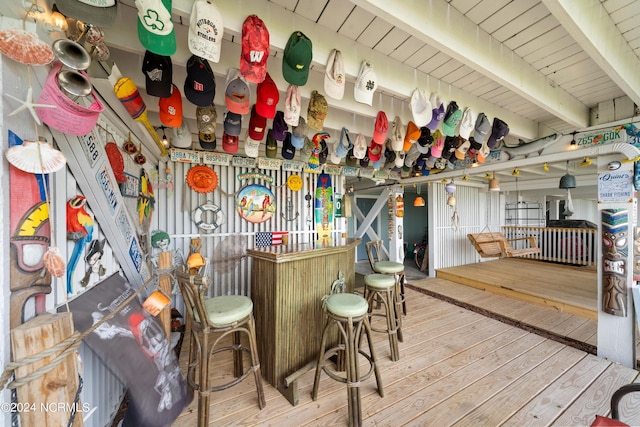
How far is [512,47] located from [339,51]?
161cm

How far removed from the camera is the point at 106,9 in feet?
3.34

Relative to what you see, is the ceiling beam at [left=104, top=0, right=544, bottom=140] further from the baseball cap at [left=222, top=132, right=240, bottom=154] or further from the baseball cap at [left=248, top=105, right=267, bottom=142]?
the baseball cap at [left=222, top=132, right=240, bottom=154]

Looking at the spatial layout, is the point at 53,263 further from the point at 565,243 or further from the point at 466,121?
the point at 565,243

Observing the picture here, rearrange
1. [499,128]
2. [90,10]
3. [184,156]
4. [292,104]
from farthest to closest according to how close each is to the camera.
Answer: [184,156], [499,128], [292,104], [90,10]

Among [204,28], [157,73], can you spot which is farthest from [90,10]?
[157,73]

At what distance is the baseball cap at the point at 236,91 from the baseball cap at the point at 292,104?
13.6 inches

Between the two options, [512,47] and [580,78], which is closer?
[512,47]

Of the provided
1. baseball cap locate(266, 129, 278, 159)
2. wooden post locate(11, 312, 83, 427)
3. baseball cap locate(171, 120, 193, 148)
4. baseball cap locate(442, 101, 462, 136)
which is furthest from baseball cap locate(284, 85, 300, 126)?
wooden post locate(11, 312, 83, 427)

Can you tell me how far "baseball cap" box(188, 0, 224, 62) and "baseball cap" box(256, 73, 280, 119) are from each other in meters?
0.58

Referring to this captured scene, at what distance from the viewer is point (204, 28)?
126cm

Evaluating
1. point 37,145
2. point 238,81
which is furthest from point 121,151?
point 37,145

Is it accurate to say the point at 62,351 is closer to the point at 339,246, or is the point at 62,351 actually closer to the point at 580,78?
the point at 339,246

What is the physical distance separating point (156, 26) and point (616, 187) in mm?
4182

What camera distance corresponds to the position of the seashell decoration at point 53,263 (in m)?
0.87
